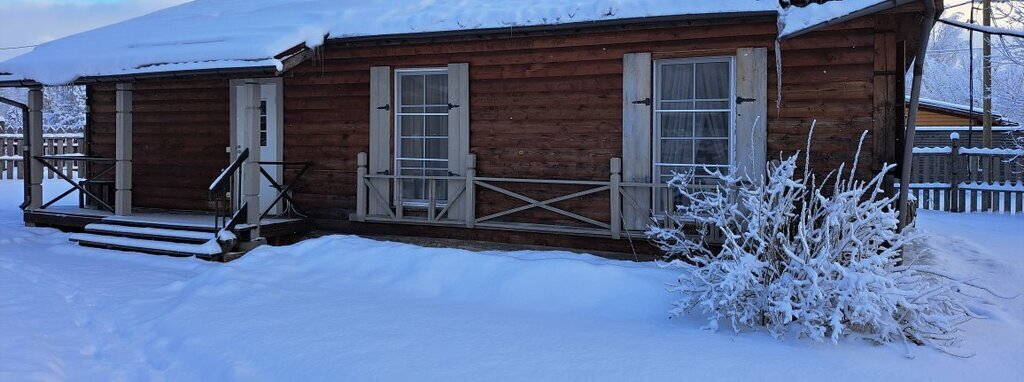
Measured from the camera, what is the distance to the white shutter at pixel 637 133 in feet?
26.1

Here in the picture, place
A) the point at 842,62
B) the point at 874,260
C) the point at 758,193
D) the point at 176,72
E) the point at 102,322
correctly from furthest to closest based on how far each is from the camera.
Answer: the point at 176,72 < the point at 842,62 < the point at 102,322 < the point at 758,193 < the point at 874,260

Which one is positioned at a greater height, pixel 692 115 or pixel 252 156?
pixel 692 115

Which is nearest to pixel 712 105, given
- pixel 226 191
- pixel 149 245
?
pixel 226 191

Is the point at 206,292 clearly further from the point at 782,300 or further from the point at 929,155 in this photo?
the point at 929,155

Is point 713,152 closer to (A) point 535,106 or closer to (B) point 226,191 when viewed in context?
(A) point 535,106

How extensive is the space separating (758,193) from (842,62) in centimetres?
278

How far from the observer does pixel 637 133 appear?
7996 millimetres

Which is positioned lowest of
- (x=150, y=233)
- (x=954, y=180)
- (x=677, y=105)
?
(x=150, y=233)

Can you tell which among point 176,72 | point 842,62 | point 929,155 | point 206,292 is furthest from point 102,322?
point 929,155

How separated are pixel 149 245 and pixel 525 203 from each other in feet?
14.8

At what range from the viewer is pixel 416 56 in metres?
9.08

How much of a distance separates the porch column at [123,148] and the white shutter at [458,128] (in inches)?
166

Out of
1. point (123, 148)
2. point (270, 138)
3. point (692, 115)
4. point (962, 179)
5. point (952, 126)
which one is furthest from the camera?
point (952, 126)

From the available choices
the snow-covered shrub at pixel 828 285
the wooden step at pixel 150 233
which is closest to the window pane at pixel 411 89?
the wooden step at pixel 150 233
